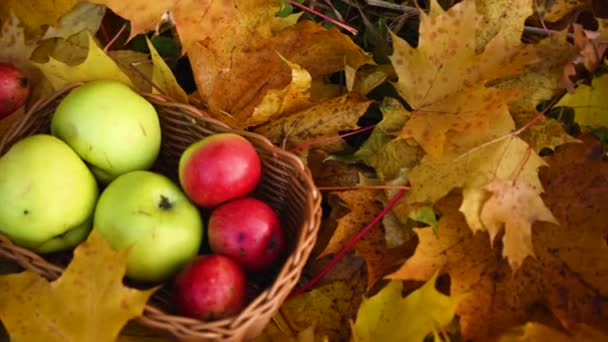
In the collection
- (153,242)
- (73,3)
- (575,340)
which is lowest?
(575,340)

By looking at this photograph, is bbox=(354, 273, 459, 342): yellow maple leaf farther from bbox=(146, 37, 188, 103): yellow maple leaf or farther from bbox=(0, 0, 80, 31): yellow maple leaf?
bbox=(0, 0, 80, 31): yellow maple leaf

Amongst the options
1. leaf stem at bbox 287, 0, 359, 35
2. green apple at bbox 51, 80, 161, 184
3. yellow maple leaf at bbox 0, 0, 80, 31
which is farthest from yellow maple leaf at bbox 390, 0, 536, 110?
yellow maple leaf at bbox 0, 0, 80, 31

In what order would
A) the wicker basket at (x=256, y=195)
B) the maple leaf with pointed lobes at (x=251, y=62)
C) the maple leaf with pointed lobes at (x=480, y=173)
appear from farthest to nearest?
the maple leaf with pointed lobes at (x=251, y=62) → the maple leaf with pointed lobes at (x=480, y=173) → the wicker basket at (x=256, y=195)

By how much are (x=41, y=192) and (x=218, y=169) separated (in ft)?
0.62

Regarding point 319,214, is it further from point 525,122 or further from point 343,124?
point 525,122

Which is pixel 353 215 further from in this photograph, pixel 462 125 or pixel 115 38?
pixel 115 38

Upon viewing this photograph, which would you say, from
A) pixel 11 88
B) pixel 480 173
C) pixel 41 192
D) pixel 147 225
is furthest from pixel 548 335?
pixel 11 88

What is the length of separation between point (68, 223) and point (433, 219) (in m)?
0.41

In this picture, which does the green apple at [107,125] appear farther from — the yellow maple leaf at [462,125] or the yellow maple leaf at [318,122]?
the yellow maple leaf at [462,125]

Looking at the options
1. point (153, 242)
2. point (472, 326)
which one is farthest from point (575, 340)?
point (153, 242)

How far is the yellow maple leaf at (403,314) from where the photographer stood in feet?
2.38

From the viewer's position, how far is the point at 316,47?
0.92 metres

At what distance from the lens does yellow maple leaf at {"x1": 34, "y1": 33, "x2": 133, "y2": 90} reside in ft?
2.78

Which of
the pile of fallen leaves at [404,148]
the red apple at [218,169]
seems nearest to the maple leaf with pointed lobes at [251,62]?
the pile of fallen leaves at [404,148]
